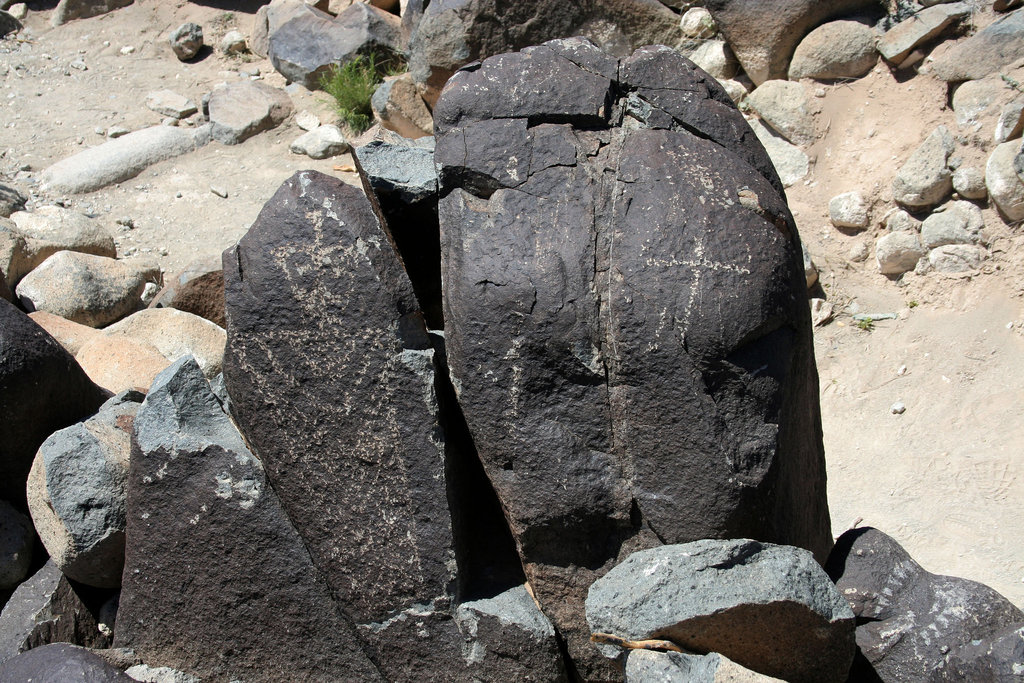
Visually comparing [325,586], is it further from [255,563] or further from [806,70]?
[806,70]

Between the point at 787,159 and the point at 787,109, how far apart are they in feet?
1.14

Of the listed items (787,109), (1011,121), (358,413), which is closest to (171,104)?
(787,109)

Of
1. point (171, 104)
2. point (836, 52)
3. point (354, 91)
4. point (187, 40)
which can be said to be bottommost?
point (171, 104)

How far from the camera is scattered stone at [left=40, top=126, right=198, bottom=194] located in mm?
6660

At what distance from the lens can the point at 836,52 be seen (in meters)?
5.86

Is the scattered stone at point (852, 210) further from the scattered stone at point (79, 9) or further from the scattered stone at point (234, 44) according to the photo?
the scattered stone at point (79, 9)

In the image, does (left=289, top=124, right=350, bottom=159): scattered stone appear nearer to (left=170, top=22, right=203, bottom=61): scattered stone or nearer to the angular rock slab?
(left=170, top=22, right=203, bottom=61): scattered stone

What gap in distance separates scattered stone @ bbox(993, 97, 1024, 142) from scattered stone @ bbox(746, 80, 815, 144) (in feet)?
3.99

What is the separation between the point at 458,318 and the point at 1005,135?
13.8ft

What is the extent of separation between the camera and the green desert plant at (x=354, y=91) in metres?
7.27

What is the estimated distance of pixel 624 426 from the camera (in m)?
1.98

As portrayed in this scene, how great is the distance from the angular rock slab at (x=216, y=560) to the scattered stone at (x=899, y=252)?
423 cm

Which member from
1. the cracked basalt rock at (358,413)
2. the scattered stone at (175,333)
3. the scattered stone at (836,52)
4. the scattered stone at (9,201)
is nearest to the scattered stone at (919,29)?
the scattered stone at (836,52)

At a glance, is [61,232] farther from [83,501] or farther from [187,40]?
[187,40]
